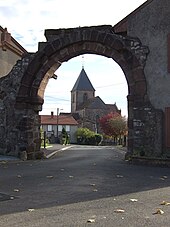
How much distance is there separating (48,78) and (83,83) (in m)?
88.3

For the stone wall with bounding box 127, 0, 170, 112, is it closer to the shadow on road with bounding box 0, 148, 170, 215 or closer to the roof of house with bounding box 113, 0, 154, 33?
the roof of house with bounding box 113, 0, 154, 33

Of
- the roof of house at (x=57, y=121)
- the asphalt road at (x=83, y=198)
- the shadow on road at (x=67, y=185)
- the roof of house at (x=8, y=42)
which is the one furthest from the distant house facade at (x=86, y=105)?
the asphalt road at (x=83, y=198)

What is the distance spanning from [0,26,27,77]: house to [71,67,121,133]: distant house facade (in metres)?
64.4

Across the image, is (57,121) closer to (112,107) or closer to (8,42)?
(112,107)

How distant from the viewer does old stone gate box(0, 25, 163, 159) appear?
15352mm

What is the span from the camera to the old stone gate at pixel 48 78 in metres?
15.4

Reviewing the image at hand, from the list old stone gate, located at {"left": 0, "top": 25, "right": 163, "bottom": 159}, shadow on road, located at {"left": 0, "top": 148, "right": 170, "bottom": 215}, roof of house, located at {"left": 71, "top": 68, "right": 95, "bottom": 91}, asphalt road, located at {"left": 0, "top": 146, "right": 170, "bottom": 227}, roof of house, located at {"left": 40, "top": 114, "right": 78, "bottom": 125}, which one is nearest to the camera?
asphalt road, located at {"left": 0, "top": 146, "right": 170, "bottom": 227}

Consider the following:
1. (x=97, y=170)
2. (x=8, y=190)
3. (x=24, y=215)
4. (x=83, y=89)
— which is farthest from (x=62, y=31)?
(x=83, y=89)

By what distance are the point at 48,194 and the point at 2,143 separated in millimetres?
10062

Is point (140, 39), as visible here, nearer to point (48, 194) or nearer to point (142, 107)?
point (142, 107)

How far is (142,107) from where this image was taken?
50.3 feet

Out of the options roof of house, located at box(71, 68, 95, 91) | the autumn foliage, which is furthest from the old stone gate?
roof of house, located at box(71, 68, 95, 91)

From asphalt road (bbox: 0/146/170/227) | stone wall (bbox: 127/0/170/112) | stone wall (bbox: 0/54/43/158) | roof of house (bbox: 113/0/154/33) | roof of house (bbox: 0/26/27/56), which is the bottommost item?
asphalt road (bbox: 0/146/170/227)

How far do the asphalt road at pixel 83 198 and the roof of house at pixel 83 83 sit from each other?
9375 centimetres
